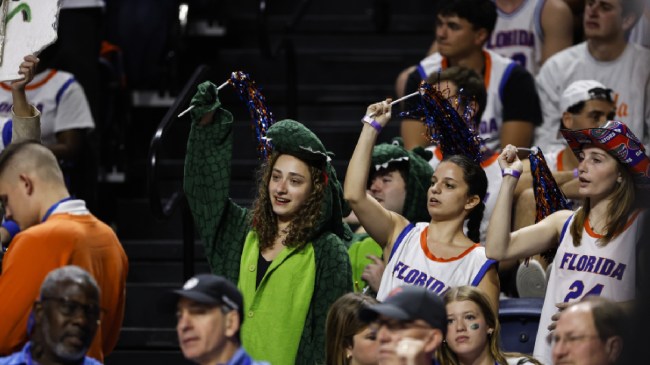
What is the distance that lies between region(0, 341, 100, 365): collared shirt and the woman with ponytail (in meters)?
1.55

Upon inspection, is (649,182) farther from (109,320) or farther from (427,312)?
(109,320)

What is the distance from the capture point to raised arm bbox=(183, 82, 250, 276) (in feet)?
20.9

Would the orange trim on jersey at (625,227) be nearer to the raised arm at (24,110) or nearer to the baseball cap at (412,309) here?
the baseball cap at (412,309)

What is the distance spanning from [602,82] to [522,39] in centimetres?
80

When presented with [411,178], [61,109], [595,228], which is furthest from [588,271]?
[61,109]

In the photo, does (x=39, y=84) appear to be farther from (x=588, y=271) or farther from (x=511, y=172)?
(x=588, y=271)

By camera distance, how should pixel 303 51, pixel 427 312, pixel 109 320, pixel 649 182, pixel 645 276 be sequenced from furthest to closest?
pixel 303 51 < pixel 649 182 < pixel 109 320 < pixel 427 312 < pixel 645 276

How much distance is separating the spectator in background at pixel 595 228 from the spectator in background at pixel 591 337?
0.98 meters

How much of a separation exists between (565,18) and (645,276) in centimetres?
587

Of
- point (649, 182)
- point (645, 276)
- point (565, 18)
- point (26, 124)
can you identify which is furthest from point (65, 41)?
point (645, 276)

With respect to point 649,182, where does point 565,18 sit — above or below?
above

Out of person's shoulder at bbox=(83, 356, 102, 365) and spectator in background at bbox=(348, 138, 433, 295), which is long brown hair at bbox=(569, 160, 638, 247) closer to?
spectator in background at bbox=(348, 138, 433, 295)

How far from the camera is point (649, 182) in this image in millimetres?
6215

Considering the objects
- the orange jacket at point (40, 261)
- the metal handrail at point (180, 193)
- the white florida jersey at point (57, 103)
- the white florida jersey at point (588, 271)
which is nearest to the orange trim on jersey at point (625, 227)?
the white florida jersey at point (588, 271)
